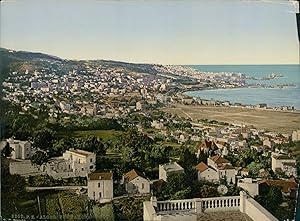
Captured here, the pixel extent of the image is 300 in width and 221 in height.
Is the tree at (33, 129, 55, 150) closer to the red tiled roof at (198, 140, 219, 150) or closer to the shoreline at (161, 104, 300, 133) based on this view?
the shoreline at (161, 104, 300, 133)

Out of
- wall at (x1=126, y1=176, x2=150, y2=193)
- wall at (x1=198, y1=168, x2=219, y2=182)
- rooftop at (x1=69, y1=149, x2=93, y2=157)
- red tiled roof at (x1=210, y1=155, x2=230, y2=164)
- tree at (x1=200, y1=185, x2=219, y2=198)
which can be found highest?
rooftop at (x1=69, y1=149, x2=93, y2=157)

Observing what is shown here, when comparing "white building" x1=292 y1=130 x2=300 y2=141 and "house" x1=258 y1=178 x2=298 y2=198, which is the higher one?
"white building" x1=292 y1=130 x2=300 y2=141

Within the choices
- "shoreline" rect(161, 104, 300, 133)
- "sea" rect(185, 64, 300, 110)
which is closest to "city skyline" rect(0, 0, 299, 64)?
"sea" rect(185, 64, 300, 110)

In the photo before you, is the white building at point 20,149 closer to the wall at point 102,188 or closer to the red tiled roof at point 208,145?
the wall at point 102,188

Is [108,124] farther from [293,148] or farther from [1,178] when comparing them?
[293,148]

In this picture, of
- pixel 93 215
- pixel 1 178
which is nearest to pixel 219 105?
pixel 93 215
